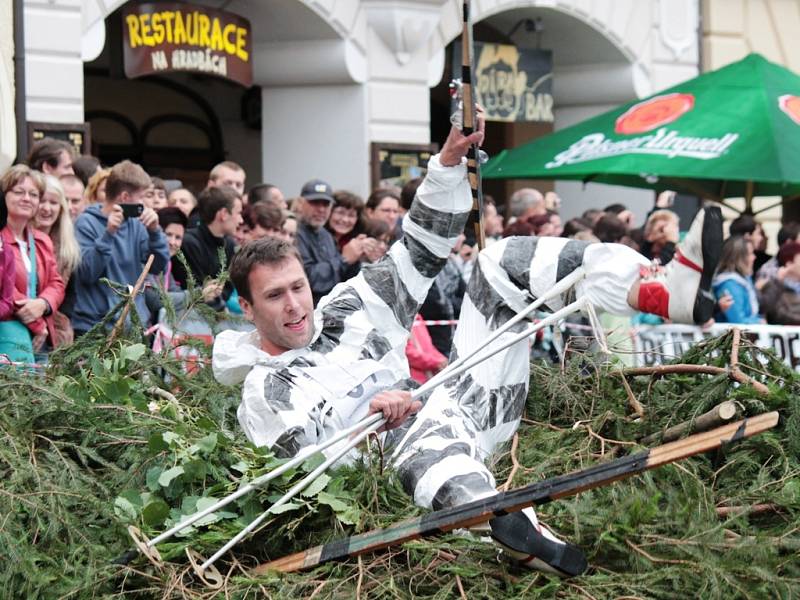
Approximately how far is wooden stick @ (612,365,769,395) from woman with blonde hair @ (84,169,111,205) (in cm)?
342

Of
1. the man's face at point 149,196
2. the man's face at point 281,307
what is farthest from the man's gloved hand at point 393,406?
the man's face at point 149,196

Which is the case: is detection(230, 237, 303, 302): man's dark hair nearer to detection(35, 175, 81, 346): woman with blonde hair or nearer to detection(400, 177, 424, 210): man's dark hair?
detection(35, 175, 81, 346): woman with blonde hair

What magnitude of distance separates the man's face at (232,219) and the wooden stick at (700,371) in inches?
117

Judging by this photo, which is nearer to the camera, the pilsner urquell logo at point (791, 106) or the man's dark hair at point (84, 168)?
the man's dark hair at point (84, 168)

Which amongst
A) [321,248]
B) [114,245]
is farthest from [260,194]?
[114,245]

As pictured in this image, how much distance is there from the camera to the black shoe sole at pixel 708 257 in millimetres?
3979

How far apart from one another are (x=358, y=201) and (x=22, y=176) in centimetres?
248

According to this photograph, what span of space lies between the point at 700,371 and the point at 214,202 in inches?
134

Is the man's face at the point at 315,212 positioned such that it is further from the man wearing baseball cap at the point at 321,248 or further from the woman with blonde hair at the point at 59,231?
Answer: the woman with blonde hair at the point at 59,231

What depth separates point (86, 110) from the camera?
1464 centimetres

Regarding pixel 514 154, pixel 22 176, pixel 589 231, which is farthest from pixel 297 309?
pixel 514 154

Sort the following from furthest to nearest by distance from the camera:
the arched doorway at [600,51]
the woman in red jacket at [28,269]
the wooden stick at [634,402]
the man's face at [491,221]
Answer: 1. the arched doorway at [600,51]
2. the man's face at [491,221]
3. the woman in red jacket at [28,269]
4. the wooden stick at [634,402]

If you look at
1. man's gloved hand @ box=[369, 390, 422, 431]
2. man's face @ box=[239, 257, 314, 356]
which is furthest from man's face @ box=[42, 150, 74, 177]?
man's gloved hand @ box=[369, 390, 422, 431]

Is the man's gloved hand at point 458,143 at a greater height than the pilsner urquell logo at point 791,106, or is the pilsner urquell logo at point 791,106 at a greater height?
the pilsner urquell logo at point 791,106
